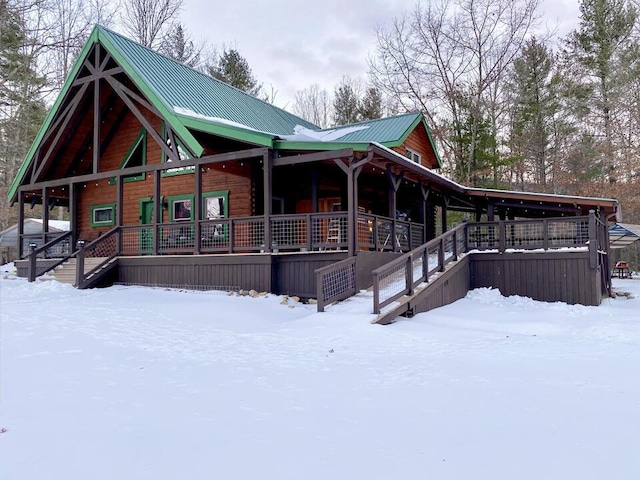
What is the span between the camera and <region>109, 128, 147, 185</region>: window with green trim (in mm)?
15914

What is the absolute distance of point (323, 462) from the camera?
119 inches

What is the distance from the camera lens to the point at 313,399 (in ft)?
14.1

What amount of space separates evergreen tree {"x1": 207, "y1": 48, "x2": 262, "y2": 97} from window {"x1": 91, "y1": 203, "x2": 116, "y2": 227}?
16.7 metres

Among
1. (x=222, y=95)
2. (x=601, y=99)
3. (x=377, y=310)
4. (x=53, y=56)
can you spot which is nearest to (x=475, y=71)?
(x=601, y=99)

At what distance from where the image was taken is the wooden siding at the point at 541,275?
456 inches

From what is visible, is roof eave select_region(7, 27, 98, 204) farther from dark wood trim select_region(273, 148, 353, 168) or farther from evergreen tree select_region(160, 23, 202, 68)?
evergreen tree select_region(160, 23, 202, 68)

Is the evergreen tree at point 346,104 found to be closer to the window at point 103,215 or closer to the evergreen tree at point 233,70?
the evergreen tree at point 233,70

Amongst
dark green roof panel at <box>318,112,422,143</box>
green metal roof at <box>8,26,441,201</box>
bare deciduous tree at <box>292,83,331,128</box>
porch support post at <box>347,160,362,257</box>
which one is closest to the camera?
porch support post at <box>347,160,362,257</box>

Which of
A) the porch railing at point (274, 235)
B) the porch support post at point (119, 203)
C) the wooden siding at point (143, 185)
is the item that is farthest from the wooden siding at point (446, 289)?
the porch support post at point (119, 203)

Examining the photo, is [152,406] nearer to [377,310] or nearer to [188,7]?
[377,310]

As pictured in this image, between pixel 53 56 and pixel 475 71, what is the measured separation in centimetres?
2315

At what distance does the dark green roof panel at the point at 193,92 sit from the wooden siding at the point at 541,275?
25.4 ft

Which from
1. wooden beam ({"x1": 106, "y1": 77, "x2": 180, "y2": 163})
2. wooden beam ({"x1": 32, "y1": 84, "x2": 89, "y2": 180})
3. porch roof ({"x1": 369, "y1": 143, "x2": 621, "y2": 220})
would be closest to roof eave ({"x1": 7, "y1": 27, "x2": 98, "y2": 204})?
wooden beam ({"x1": 32, "y1": 84, "x2": 89, "y2": 180})

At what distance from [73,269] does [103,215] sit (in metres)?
3.95
